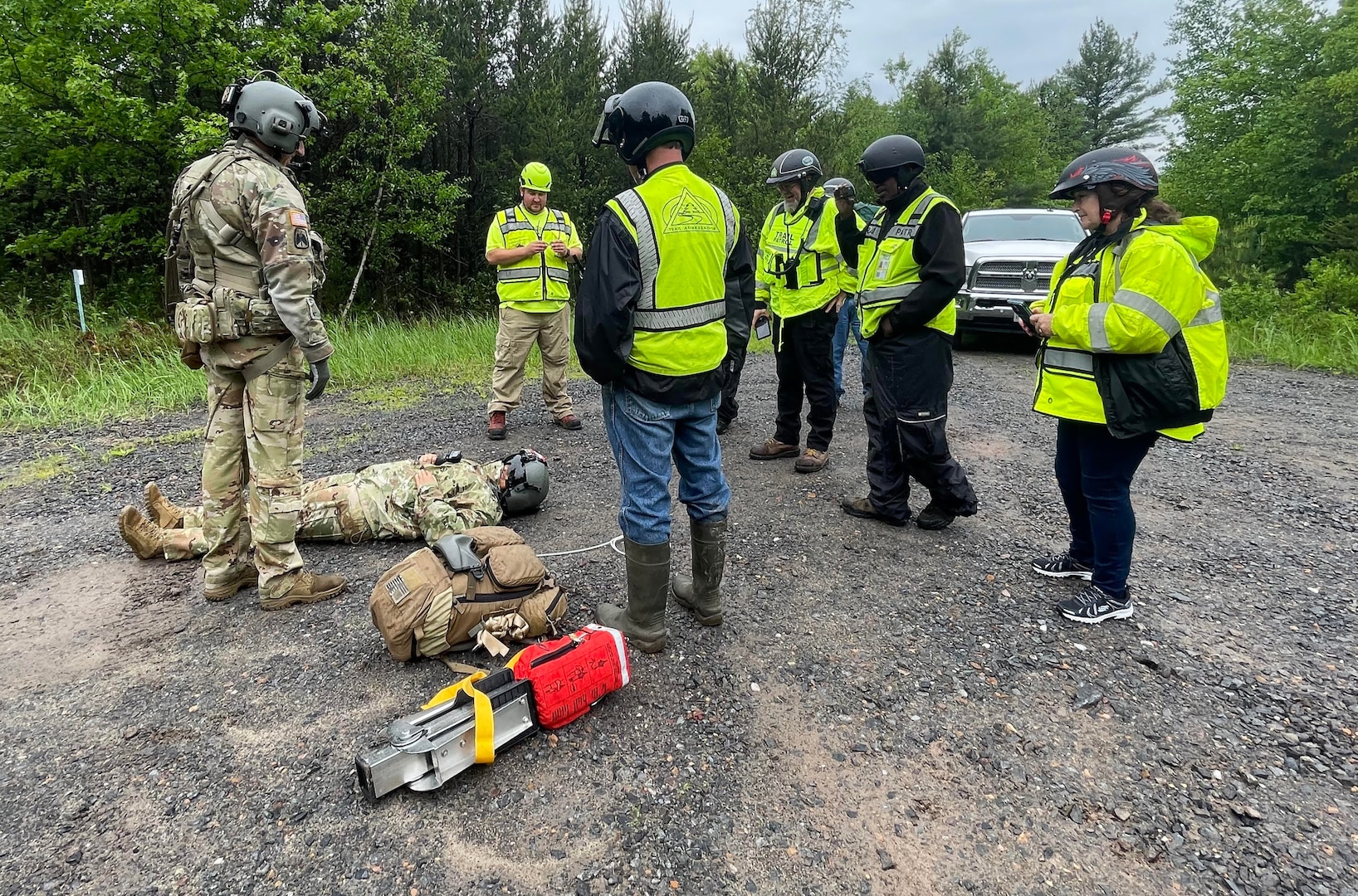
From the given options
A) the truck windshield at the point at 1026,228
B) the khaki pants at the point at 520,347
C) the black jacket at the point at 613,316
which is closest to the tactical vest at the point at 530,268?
the khaki pants at the point at 520,347

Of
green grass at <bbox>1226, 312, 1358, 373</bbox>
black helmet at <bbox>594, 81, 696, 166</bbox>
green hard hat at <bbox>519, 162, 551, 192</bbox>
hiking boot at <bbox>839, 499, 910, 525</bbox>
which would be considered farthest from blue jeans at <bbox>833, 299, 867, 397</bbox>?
green grass at <bbox>1226, 312, 1358, 373</bbox>

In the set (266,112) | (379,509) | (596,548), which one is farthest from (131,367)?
(596,548)

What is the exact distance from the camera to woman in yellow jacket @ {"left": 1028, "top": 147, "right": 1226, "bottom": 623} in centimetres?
276

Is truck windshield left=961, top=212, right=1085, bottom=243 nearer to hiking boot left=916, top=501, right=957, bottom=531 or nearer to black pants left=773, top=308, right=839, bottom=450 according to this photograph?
black pants left=773, top=308, right=839, bottom=450

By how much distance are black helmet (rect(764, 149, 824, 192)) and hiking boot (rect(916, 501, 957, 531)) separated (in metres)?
2.58

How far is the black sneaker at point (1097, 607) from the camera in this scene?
10.5ft

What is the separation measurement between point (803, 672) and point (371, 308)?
44.4 ft

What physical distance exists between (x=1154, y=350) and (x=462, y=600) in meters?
3.01

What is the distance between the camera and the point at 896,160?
153 inches

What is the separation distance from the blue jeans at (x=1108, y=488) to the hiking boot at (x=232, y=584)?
4.04 m

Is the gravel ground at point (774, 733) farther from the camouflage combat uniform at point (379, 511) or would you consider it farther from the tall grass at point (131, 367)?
the tall grass at point (131, 367)

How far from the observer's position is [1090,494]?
3119 millimetres

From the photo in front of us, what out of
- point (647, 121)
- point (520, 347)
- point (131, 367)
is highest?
point (647, 121)

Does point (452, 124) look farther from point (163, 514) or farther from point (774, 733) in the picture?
point (774, 733)
